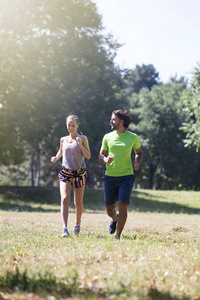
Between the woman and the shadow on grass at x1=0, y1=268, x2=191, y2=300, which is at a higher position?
A: the woman

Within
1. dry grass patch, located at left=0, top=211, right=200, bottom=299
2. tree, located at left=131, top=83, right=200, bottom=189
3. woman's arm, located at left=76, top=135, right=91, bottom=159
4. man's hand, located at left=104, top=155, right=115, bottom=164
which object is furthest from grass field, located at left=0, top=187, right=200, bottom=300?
tree, located at left=131, top=83, right=200, bottom=189

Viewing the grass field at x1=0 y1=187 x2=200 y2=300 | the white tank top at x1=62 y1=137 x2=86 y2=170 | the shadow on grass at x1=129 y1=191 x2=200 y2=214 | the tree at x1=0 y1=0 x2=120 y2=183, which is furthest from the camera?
the tree at x1=0 y1=0 x2=120 y2=183

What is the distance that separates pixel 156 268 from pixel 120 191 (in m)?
2.81

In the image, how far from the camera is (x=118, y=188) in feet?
25.4

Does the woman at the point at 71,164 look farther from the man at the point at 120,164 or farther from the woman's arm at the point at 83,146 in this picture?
the man at the point at 120,164

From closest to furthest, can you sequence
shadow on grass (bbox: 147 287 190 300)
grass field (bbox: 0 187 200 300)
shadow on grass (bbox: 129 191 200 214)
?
shadow on grass (bbox: 147 287 190 300) < grass field (bbox: 0 187 200 300) < shadow on grass (bbox: 129 191 200 214)

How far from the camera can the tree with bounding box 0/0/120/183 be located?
24.8m

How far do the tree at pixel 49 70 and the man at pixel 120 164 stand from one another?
688 inches

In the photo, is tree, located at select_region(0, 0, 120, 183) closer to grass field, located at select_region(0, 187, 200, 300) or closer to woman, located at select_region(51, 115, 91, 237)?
woman, located at select_region(51, 115, 91, 237)

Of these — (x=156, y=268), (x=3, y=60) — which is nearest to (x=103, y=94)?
(x=3, y=60)

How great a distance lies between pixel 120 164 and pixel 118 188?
1.64 feet

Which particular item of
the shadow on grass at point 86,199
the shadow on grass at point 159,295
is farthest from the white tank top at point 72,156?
the shadow on grass at point 86,199

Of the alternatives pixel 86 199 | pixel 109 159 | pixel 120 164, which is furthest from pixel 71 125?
pixel 86 199

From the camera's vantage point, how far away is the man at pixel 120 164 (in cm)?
751
